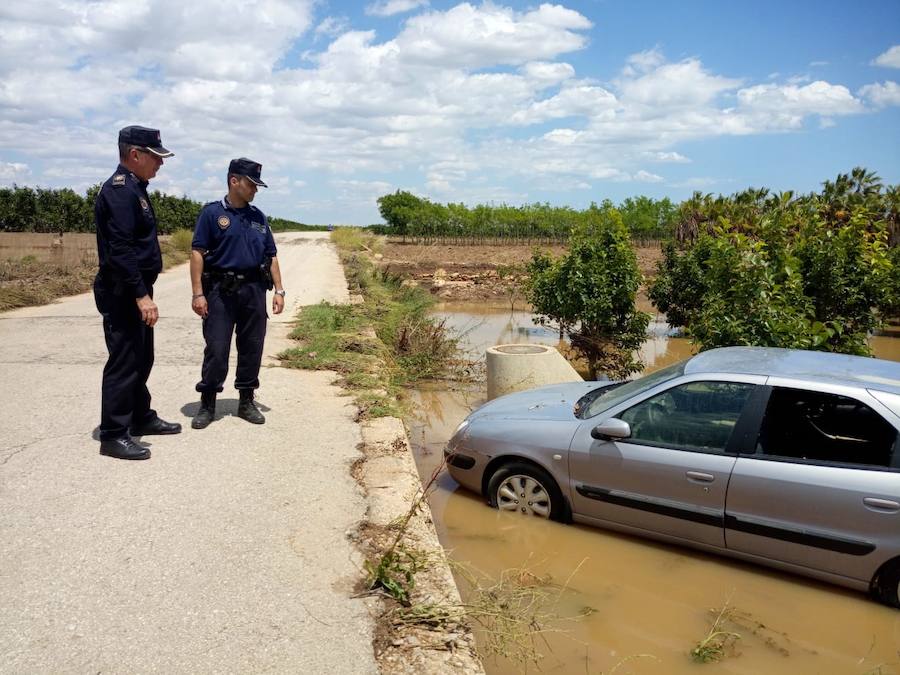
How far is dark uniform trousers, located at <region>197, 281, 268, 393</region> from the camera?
17.5 ft

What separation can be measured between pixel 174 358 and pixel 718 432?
6437mm

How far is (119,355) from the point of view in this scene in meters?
4.61

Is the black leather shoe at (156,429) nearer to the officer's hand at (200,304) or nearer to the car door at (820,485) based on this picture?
the officer's hand at (200,304)

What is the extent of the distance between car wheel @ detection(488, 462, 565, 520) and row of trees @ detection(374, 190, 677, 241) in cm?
5816

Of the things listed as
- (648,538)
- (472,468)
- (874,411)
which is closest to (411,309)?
(472,468)

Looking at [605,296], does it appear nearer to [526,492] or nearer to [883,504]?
[526,492]

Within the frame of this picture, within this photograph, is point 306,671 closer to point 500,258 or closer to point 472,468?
point 472,468

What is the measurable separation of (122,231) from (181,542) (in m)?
2.09

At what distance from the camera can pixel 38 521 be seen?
3783 mm

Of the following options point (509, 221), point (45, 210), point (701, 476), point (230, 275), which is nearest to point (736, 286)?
point (701, 476)

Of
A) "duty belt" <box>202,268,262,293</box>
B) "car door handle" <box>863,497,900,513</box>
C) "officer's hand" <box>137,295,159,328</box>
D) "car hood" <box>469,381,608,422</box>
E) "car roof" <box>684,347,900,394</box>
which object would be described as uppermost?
"duty belt" <box>202,268,262,293</box>

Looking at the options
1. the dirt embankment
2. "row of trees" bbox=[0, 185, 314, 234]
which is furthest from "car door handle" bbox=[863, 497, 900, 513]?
"row of trees" bbox=[0, 185, 314, 234]

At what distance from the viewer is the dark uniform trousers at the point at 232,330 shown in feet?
17.5

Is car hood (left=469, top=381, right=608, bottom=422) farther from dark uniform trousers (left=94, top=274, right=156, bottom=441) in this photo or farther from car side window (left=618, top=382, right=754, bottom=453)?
dark uniform trousers (left=94, top=274, right=156, bottom=441)
